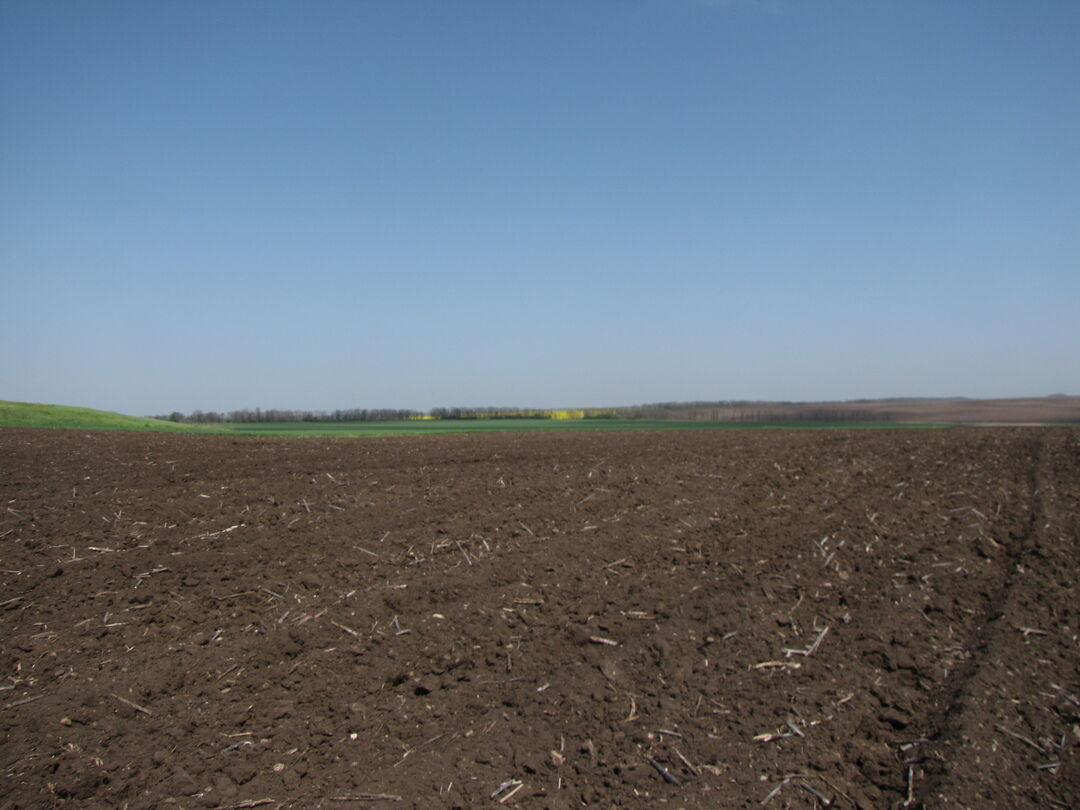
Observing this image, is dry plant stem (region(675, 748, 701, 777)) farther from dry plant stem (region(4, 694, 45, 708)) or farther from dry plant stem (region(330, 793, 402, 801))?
dry plant stem (region(4, 694, 45, 708))

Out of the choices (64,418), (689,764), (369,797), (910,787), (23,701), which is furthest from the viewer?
(64,418)

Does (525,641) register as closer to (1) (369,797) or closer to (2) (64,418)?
(1) (369,797)

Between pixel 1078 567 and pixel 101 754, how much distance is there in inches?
430

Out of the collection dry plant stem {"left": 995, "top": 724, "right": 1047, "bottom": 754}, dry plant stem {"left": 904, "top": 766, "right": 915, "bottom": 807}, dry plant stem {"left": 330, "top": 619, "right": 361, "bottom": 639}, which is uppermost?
dry plant stem {"left": 330, "top": 619, "right": 361, "bottom": 639}

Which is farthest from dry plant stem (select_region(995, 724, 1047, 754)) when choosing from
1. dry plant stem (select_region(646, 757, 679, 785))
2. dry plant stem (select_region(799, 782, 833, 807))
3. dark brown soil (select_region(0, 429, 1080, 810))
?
dry plant stem (select_region(646, 757, 679, 785))

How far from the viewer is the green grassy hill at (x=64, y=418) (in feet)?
63.0

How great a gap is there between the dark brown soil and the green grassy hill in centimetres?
878

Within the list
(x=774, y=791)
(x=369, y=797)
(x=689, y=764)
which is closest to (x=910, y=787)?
→ (x=774, y=791)

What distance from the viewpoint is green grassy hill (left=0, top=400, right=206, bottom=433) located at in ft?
63.0

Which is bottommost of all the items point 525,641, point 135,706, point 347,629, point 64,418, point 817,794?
point 817,794

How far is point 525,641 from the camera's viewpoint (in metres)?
7.20

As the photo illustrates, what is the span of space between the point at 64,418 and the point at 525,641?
63.6 ft

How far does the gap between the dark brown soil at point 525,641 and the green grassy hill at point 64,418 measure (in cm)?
878

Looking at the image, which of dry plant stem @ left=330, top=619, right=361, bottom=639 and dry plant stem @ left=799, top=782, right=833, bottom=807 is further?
dry plant stem @ left=330, top=619, right=361, bottom=639
